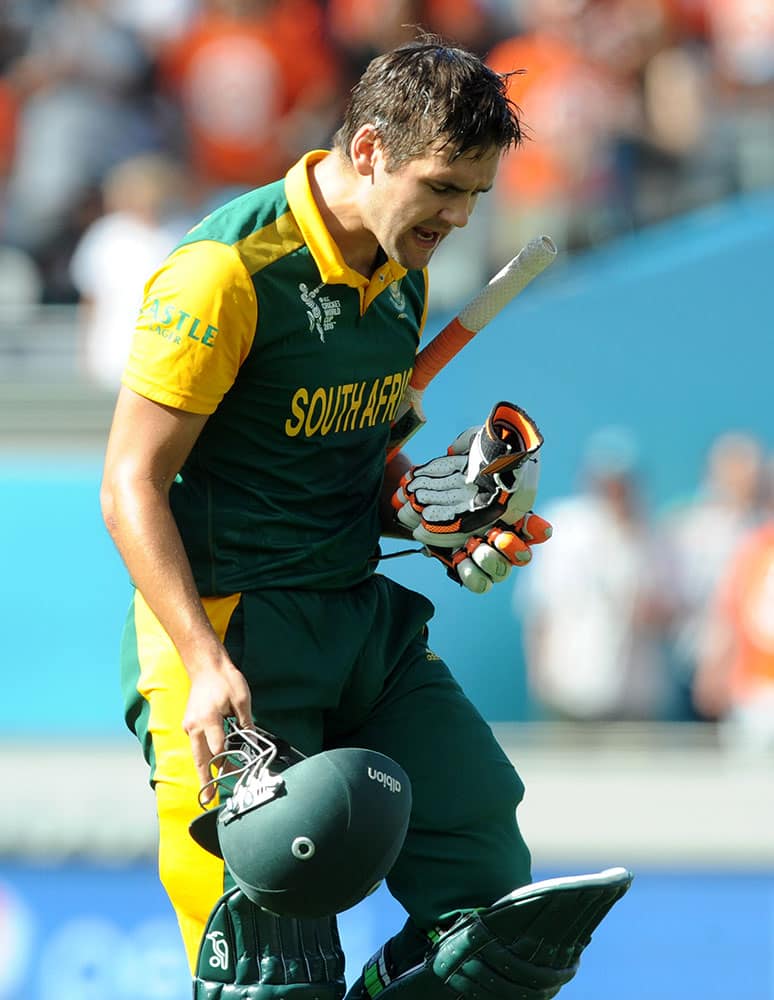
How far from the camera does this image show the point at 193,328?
3256mm

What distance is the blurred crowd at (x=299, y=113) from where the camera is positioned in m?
7.80

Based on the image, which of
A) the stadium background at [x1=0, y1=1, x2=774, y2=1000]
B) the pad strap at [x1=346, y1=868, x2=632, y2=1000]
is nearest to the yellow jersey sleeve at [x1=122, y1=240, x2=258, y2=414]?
the pad strap at [x1=346, y1=868, x2=632, y2=1000]

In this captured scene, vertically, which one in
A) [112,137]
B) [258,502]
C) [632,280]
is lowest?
[258,502]

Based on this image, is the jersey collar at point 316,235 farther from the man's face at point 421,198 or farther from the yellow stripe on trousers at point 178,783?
the yellow stripe on trousers at point 178,783

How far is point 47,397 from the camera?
762 cm

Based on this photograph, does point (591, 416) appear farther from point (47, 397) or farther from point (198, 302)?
point (198, 302)

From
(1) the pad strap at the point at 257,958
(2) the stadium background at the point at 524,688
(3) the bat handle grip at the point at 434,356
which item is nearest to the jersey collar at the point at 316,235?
(3) the bat handle grip at the point at 434,356

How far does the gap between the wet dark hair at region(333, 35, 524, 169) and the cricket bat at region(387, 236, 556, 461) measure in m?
0.39

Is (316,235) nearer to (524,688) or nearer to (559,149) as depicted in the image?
(524,688)

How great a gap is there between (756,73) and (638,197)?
90 cm

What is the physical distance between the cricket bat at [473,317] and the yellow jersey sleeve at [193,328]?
1.83 feet

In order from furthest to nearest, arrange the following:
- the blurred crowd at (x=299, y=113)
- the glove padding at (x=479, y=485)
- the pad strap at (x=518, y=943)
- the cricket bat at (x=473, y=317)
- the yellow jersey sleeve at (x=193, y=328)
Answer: the blurred crowd at (x=299, y=113)
the cricket bat at (x=473, y=317)
the glove padding at (x=479, y=485)
the pad strap at (x=518, y=943)
the yellow jersey sleeve at (x=193, y=328)

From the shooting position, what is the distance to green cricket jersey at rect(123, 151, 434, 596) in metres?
3.28

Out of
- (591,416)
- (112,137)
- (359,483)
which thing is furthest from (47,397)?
(359,483)
